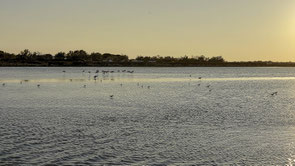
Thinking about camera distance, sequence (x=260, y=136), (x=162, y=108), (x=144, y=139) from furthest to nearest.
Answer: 1. (x=162, y=108)
2. (x=260, y=136)
3. (x=144, y=139)

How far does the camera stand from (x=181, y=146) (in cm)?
2197

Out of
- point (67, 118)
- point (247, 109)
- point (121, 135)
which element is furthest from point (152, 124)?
point (247, 109)

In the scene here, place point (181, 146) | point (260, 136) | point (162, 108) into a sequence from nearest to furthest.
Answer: point (181, 146) → point (260, 136) → point (162, 108)

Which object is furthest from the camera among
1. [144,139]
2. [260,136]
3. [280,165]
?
[260,136]

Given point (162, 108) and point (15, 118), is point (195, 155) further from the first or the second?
point (162, 108)

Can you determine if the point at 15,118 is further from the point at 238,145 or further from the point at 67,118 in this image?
the point at 238,145

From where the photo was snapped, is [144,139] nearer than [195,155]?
No

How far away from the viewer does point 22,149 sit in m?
20.4

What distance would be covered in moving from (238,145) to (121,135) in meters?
7.12

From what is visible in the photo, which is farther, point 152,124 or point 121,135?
point 152,124

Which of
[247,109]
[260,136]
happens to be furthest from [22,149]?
[247,109]

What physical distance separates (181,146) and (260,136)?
6.20 meters

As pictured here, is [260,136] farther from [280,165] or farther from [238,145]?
[280,165]

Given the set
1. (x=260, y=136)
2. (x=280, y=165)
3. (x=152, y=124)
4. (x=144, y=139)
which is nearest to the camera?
(x=280, y=165)
